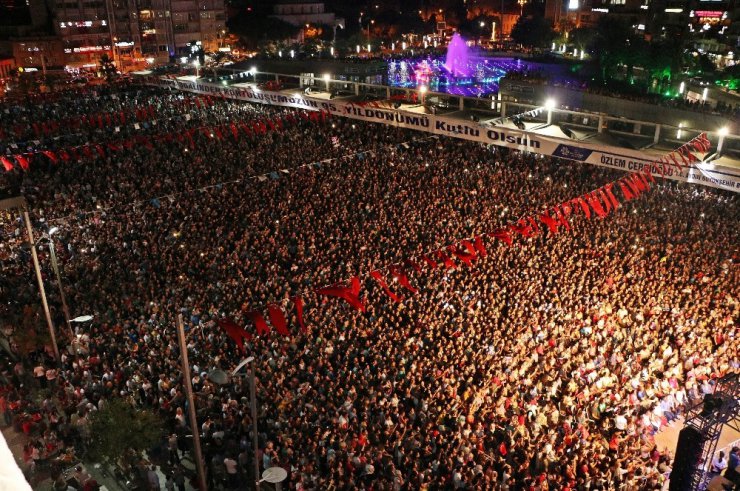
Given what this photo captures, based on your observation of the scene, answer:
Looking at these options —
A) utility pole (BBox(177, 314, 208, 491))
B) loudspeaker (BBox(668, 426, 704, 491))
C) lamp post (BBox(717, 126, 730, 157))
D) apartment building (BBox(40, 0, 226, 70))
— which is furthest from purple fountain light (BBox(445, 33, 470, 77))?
utility pole (BBox(177, 314, 208, 491))

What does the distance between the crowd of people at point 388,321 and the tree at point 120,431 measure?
67 cm

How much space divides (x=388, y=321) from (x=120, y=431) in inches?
244

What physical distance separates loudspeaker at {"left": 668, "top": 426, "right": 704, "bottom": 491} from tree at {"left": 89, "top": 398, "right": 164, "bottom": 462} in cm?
889

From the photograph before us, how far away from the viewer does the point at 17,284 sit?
16.3 metres

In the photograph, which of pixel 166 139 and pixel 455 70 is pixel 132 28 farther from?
pixel 166 139

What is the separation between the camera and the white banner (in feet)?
52.2

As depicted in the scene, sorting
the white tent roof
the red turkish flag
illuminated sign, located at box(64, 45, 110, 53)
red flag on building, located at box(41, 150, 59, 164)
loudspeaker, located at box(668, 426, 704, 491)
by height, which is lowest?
loudspeaker, located at box(668, 426, 704, 491)

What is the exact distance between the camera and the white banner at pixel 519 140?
15906 mm

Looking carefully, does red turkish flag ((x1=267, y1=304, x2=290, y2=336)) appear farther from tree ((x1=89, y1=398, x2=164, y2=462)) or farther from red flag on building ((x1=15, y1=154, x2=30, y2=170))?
red flag on building ((x1=15, y1=154, x2=30, y2=170))

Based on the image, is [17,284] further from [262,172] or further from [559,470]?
[559,470]

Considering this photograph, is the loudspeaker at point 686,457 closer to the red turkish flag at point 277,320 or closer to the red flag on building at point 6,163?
the red turkish flag at point 277,320

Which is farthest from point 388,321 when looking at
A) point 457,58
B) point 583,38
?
point 457,58

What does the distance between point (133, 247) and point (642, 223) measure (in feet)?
51.9

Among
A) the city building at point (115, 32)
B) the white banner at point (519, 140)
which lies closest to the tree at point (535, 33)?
the city building at point (115, 32)
